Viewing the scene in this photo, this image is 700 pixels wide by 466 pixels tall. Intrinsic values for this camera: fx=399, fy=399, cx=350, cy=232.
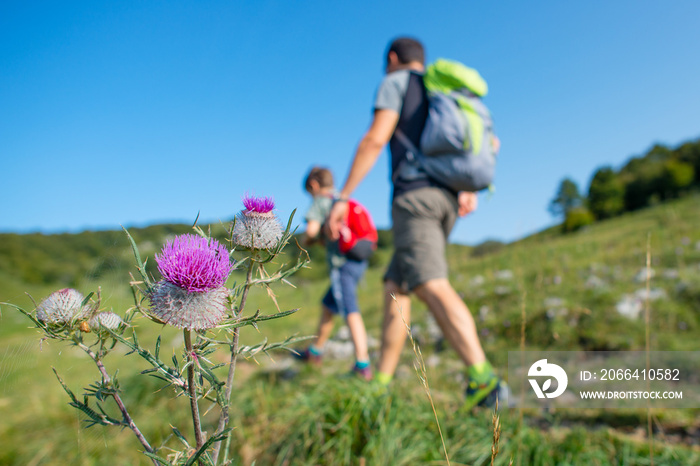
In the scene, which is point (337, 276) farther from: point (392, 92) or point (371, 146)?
point (392, 92)

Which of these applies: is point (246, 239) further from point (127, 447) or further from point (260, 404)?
point (127, 447)

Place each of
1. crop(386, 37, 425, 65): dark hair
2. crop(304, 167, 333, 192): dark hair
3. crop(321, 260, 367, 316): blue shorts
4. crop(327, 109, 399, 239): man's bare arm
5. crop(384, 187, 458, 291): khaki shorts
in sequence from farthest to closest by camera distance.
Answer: crop(304, 167, 333, 192): dark hair
crop(321, 260, 367, 316): blue shorts
crop(386, 37, 425, 65): dark hair
crop(327, 109, 399, 239): man's bare arm
crop(384, 187, 458, 291): khaki shorts

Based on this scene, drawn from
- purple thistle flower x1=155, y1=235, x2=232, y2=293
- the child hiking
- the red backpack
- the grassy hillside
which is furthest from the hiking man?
purple thistle flower x1=155, y1=235, x2=232, y2=293

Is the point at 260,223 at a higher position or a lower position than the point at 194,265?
higher

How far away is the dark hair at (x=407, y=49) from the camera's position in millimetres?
3104

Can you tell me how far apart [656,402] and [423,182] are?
2.44 meters

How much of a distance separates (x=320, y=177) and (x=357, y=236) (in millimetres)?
966

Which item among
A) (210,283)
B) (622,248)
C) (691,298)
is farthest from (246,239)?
(622,248)

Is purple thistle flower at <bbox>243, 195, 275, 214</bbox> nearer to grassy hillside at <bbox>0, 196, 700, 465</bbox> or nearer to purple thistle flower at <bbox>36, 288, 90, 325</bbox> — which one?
grassy hillside at <bbox>0, 196, 700, 465</bbox>

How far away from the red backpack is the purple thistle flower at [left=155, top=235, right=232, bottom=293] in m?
3.23

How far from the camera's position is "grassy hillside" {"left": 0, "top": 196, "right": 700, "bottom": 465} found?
883mm

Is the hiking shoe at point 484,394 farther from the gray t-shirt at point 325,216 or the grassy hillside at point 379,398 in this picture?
the gray t-shirt at point 325,216

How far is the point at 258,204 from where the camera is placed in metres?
0.81

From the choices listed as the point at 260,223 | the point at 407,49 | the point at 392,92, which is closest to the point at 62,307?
the point at 260,223
